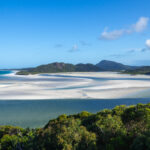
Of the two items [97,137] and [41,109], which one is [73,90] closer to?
[41,109]

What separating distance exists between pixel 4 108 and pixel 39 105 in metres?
5.03

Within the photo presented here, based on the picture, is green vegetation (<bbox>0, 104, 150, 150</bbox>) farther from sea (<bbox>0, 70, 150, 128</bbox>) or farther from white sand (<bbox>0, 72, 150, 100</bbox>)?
white sand (<bbox>0, 72, 150, 100</bbox>)

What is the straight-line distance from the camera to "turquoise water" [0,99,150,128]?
2025 cm

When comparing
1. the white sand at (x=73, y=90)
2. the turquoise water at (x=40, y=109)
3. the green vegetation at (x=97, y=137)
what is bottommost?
the turquoise water at (x=40, y=109)

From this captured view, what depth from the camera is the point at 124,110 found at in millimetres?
13547

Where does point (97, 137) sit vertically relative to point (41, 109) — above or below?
above

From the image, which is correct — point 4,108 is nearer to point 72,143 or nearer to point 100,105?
point 100,105

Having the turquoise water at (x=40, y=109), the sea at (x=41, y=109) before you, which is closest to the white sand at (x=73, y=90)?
the sea at (x=41, y=109)

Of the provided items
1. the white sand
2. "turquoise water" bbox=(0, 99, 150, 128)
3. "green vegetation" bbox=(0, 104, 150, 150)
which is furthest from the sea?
"green vegetation" bbox=(0, 104, 150, 150)

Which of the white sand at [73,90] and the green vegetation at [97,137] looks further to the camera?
the white sand at [73,90]

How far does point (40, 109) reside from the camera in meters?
25.3

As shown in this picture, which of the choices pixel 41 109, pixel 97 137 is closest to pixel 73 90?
pixel 41 109

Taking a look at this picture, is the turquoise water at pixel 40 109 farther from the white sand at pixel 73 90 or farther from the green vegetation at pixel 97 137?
the green vegetation at pixel 97 137

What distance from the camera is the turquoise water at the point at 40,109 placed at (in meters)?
20.3
